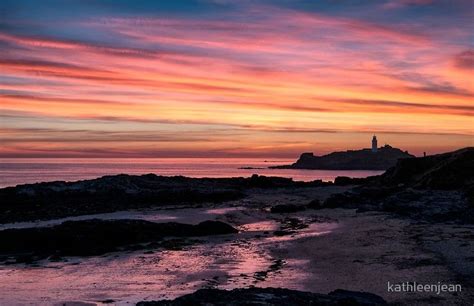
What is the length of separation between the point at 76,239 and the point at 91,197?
80.8 feet

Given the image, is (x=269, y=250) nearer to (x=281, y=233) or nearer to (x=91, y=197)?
(x=281, y=233)

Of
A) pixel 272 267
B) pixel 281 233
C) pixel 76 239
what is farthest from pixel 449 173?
pixel 76 239

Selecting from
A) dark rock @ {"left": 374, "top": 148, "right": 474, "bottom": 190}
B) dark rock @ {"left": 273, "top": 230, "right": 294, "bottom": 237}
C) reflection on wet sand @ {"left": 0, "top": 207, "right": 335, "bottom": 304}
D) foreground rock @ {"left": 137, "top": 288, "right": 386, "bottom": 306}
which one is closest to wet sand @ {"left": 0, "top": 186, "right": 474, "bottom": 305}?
reflection on wet sand @ {"left": 0, "top": 207, "right": 335, "bottom": 304}

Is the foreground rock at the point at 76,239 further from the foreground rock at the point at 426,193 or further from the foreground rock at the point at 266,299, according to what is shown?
the foreground rock at the point at 426,193

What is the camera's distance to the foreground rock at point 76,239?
767 inches

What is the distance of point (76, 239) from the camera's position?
65.8ft

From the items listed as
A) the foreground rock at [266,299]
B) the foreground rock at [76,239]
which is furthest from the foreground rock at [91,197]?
the foreground rock at [266,299]

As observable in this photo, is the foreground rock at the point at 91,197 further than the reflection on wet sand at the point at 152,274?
Yes

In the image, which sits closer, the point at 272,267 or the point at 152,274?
the point at 152,274

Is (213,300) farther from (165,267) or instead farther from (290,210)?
(290,210)

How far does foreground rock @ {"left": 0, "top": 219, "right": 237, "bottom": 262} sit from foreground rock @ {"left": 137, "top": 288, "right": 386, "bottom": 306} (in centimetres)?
1109

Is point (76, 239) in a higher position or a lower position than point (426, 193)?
lower

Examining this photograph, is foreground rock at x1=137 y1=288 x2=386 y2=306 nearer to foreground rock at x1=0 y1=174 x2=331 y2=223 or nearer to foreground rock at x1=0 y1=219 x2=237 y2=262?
foreground rock at x1=0 y1=219 x2=237 y2=262

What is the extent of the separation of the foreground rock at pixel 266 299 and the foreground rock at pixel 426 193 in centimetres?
1590
